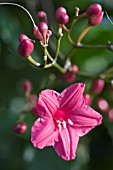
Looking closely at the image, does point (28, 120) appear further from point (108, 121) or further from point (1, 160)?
point (108, 121)

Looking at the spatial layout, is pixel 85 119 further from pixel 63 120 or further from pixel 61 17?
pixel 61 17

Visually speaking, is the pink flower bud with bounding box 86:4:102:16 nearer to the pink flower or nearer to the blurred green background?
the pink flower

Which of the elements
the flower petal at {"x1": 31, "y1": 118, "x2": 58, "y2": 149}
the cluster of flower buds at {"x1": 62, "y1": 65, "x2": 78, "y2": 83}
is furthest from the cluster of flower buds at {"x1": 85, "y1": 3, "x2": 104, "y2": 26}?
the flower petal at {"x1": 31, "y1": 118, "x2": 58, "y2": 149}

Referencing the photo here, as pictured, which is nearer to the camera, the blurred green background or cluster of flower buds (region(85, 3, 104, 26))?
cluster of flower buds (region(85, 3, 104, 26))

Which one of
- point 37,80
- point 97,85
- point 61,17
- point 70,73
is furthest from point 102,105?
point 61,17

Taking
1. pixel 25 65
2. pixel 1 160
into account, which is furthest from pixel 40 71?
pixel 1 160

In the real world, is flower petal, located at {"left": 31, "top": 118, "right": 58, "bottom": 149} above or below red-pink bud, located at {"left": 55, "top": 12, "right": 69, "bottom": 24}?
below

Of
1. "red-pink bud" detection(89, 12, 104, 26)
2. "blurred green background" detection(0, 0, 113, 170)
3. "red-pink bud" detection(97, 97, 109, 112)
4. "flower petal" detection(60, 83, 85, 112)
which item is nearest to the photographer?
"flower petal" detection(60, 83, 85, 112)
